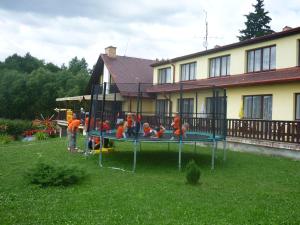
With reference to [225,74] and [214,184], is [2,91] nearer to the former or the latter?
[225,74]

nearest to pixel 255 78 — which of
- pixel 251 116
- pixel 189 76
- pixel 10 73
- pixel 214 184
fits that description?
pixel 251 116

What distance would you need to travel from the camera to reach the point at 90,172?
11328mm

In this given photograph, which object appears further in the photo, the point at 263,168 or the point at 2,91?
the point at 2,91

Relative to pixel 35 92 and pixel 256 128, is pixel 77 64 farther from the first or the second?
pixel 256 128

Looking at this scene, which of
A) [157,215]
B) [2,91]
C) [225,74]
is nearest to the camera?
[157,215]

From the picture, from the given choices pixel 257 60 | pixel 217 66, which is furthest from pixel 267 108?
pixel 217 66

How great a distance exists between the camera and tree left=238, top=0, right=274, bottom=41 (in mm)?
47500

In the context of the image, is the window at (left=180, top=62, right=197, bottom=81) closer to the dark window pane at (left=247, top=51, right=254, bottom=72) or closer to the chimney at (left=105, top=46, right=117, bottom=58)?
the dark window pane at (left=247, top=51, right=254, bottom=72)

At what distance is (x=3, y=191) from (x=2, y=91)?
159 ft

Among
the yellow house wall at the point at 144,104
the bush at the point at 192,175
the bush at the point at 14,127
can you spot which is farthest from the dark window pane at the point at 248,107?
the bush at the point at 14,127

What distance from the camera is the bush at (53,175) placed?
373 inches

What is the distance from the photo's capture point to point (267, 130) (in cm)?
1584

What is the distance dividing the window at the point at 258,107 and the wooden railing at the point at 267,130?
204 cm

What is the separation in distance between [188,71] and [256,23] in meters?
24.8
